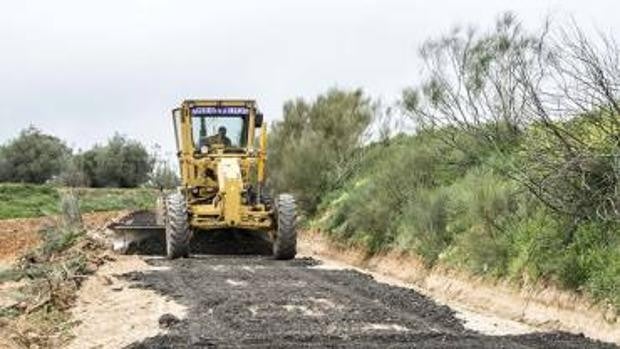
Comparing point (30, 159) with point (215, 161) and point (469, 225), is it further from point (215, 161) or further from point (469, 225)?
point (469, 225)

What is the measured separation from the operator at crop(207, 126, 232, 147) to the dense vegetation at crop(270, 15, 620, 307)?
138 inches

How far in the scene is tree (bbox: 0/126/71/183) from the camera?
75562mm

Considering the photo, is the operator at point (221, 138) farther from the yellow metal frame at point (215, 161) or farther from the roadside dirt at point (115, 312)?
the roadside dirt at point (115, 312)

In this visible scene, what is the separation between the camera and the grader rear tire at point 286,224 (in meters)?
22.4

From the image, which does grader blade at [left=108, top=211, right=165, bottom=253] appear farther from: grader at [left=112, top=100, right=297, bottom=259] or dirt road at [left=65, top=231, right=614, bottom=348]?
dirt road at [left=65, top=231, right=614, bottom=348]

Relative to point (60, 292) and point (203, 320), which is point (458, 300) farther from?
point (60, 292)

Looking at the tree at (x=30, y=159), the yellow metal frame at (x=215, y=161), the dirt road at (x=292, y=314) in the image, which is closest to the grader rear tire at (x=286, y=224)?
the yellow metal frame at (x=215, y=161)

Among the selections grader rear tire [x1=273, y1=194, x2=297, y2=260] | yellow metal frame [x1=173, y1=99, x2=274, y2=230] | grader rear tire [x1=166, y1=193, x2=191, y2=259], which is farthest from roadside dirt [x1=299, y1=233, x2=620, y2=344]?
grader rear tire [x1=166, y1=193, x2=191, y2=259]

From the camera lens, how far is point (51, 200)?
190ft

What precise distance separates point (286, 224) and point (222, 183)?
1.67 meters

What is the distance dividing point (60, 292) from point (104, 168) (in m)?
58.1

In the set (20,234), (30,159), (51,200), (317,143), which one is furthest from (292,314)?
(30,159)

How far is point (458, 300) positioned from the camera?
16.5 metres

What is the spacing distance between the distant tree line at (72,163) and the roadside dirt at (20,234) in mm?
23209
